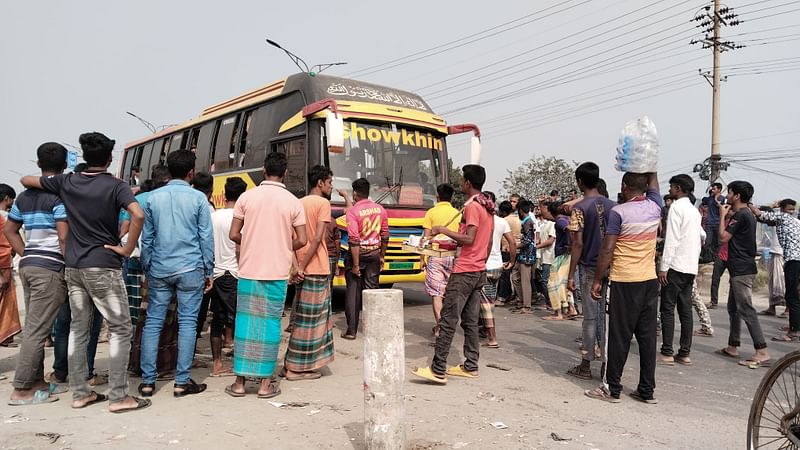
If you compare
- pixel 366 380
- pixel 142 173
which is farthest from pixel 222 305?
pixel 142 173

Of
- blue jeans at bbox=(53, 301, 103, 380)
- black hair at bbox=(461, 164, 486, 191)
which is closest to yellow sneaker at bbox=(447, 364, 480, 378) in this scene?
black hair at bbox=(461, 164, 486, 191)

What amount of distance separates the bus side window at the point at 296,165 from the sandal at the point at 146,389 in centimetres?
458

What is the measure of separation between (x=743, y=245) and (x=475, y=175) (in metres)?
3.50

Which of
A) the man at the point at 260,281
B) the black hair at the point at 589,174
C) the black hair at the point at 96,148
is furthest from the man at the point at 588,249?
the black hair at the point at 96,148

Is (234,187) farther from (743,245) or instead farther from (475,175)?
(743,245)

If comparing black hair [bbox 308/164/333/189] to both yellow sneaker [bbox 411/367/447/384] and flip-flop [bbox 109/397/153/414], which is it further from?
flip-flop [bbox 109/397/153/414]

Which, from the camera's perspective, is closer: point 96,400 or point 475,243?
point 96,400

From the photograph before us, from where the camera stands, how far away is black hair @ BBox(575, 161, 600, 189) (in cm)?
555

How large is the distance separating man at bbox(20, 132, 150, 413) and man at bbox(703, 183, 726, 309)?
9.92 m

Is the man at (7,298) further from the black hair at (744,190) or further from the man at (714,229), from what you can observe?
the man at (714,229)

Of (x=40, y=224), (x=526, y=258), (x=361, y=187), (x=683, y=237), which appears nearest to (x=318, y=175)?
(x=361, y=187)

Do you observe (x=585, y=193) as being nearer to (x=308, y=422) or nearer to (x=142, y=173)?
(x=308, y=422)

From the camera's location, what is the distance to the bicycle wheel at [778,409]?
299 centimetres

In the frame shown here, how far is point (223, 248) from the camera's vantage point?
5.50 m
